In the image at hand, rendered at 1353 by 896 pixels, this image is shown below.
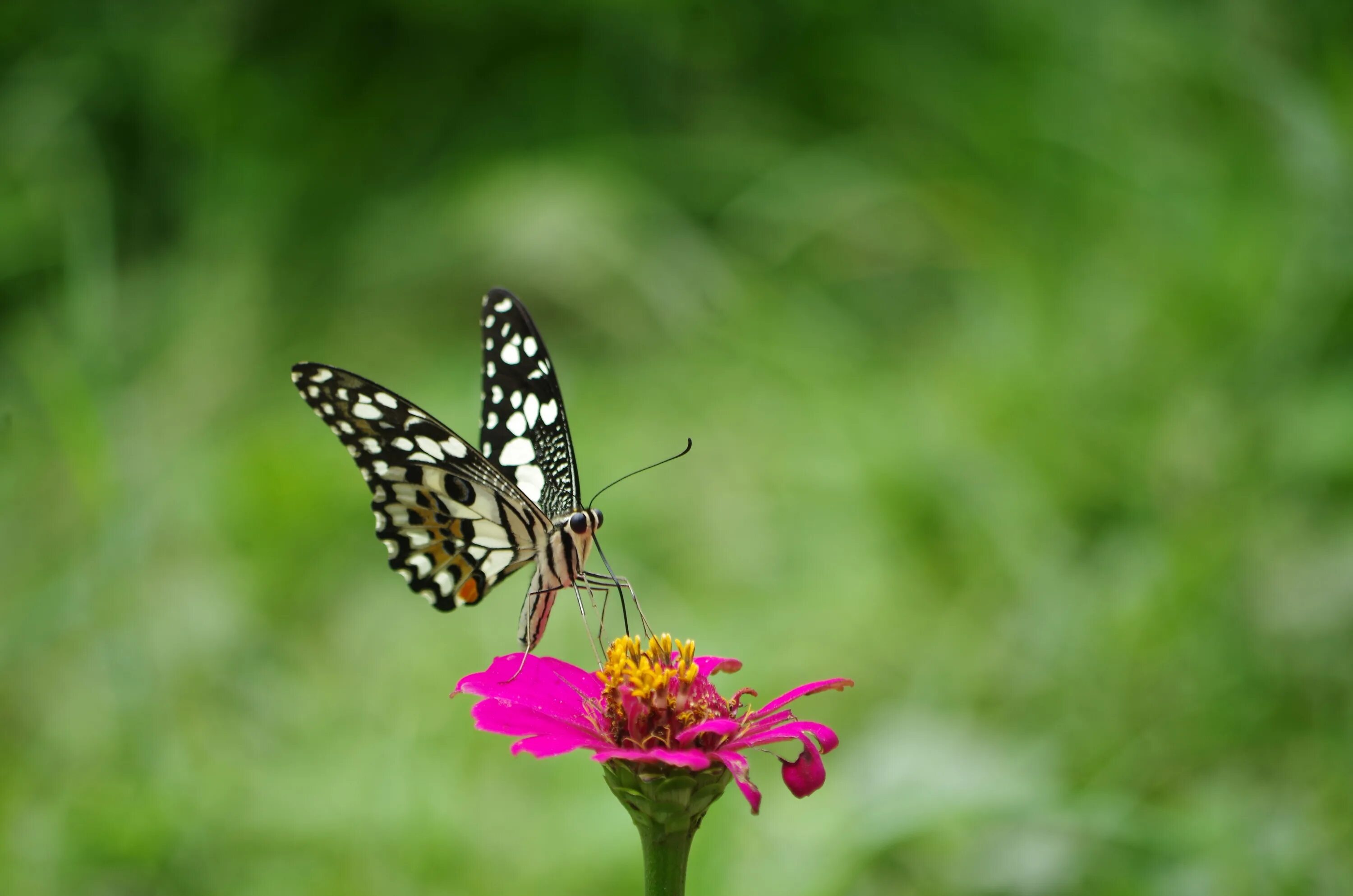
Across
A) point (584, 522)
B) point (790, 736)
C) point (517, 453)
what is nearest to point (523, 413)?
point (517, 453)

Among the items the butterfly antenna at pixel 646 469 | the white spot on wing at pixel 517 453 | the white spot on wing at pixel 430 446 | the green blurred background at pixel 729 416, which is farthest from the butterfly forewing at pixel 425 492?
the green blurred background at pixel 729 416

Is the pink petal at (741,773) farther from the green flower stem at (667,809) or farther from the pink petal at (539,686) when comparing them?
the pink petal at (539,686)

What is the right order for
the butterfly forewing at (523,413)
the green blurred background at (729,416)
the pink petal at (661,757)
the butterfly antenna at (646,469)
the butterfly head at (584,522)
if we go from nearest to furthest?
the pink petal at (661,757), the butterfly head at (584,522), the butterfly antenna at (646,469), the butterfly forewing at (523,413), the green blurred background at (729,416)

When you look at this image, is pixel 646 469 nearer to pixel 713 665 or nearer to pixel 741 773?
pixel 713 665

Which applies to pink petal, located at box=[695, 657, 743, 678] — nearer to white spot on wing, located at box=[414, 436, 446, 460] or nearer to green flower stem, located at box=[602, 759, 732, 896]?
green flower stem, located at box=[602, 759, 732, 896]

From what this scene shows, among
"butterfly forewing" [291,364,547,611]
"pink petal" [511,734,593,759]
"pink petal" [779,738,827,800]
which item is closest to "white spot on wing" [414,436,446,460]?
"butterfly forewing" [291,364,547,611]

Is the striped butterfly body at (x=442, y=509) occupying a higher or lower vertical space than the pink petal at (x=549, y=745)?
higher

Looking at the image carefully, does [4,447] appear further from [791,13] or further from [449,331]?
[791,13]

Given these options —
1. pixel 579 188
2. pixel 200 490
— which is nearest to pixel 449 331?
pixel 579 188
